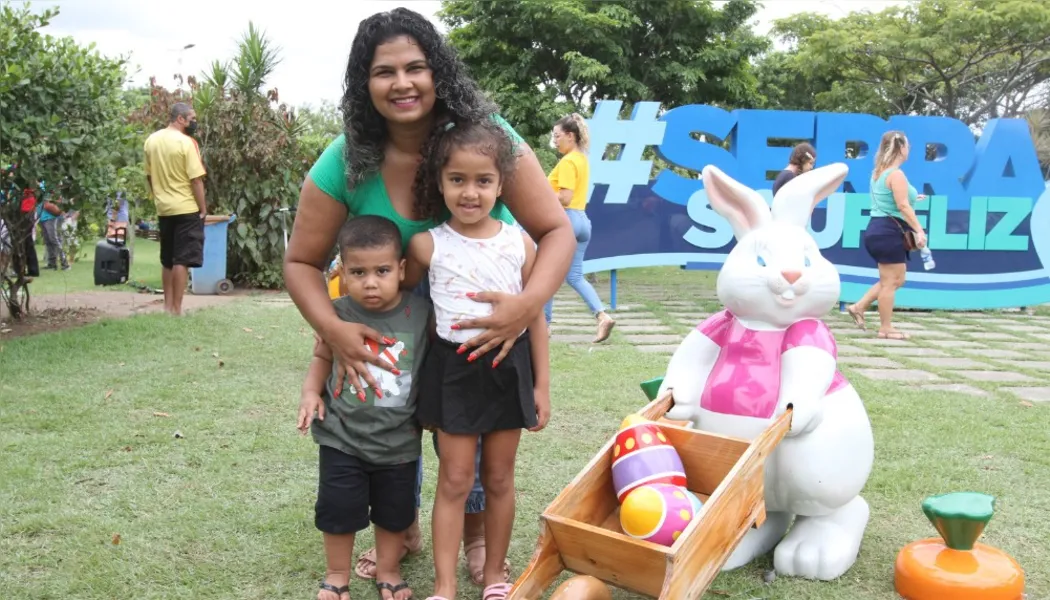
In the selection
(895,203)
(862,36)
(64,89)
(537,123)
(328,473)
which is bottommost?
(328,473)

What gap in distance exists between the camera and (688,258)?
973 centimetres

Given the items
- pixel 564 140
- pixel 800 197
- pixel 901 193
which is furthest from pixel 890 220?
pixel 800 197

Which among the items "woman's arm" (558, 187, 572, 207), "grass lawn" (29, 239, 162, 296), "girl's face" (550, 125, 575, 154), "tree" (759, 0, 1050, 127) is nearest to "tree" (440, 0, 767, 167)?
"tree" (759, 0, 1050, 127)

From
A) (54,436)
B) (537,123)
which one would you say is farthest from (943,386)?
(537,123)

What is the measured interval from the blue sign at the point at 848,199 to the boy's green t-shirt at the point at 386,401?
7010 millimetres

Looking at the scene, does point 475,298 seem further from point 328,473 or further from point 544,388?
point 328,473

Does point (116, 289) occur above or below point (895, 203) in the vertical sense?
below

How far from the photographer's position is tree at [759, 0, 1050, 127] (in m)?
21.0

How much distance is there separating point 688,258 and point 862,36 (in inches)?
631

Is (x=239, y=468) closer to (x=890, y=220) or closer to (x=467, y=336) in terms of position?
(x=467, y=336)

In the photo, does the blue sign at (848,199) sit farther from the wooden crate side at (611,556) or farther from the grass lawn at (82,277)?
the wooden crate side at (611,556)

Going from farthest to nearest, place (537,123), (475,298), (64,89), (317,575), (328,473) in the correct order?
(537,123) → (64,89) → (317,575) → (328,473) → (475,298)

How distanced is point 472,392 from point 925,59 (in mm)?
23643

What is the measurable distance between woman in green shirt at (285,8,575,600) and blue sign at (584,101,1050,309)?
6.96 meters
